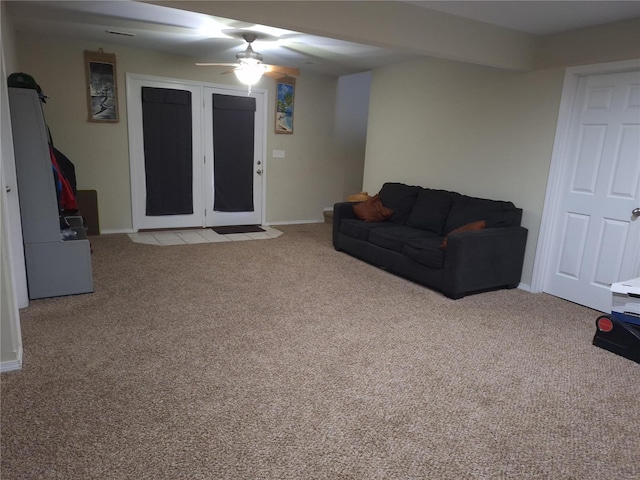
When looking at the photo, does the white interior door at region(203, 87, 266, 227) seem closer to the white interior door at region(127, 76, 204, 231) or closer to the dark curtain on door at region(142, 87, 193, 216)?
the white interior door at region(127, 76, 204, 231)

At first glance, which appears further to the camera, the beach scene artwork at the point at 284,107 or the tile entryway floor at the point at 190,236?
the beach scene artwork at the point at 284,107

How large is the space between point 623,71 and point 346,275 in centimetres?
297

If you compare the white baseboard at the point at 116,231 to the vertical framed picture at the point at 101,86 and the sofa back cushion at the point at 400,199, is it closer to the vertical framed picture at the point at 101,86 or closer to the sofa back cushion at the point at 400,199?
the vertical framed picture at the point at 101,86

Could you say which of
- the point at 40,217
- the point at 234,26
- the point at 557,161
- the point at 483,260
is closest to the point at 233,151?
the point at 234,26

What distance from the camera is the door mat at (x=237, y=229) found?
6.21m

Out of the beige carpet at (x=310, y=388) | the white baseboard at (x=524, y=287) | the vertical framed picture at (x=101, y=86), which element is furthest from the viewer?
the vertical framed picture at (x=101, y=86)

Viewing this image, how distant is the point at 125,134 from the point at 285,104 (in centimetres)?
237

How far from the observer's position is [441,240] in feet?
14.0

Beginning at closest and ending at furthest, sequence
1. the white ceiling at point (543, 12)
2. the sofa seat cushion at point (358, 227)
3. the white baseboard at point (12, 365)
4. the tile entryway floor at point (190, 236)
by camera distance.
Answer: the white baseboard at point (12, 365), the white ceiling at point (543, 12), the sofa seat cushion at point (358, 227), the tile entryway floor at point (190, 236)

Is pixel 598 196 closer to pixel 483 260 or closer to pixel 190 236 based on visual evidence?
pixel 483 260

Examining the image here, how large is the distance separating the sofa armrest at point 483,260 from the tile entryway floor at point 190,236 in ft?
9.54

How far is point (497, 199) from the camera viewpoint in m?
4.42

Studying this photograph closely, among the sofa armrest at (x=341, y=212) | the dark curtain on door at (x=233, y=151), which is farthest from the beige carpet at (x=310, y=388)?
the dark curtain on door at (x=233, y=151)

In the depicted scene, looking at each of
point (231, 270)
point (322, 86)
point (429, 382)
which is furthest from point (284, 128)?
point (429, 382)
